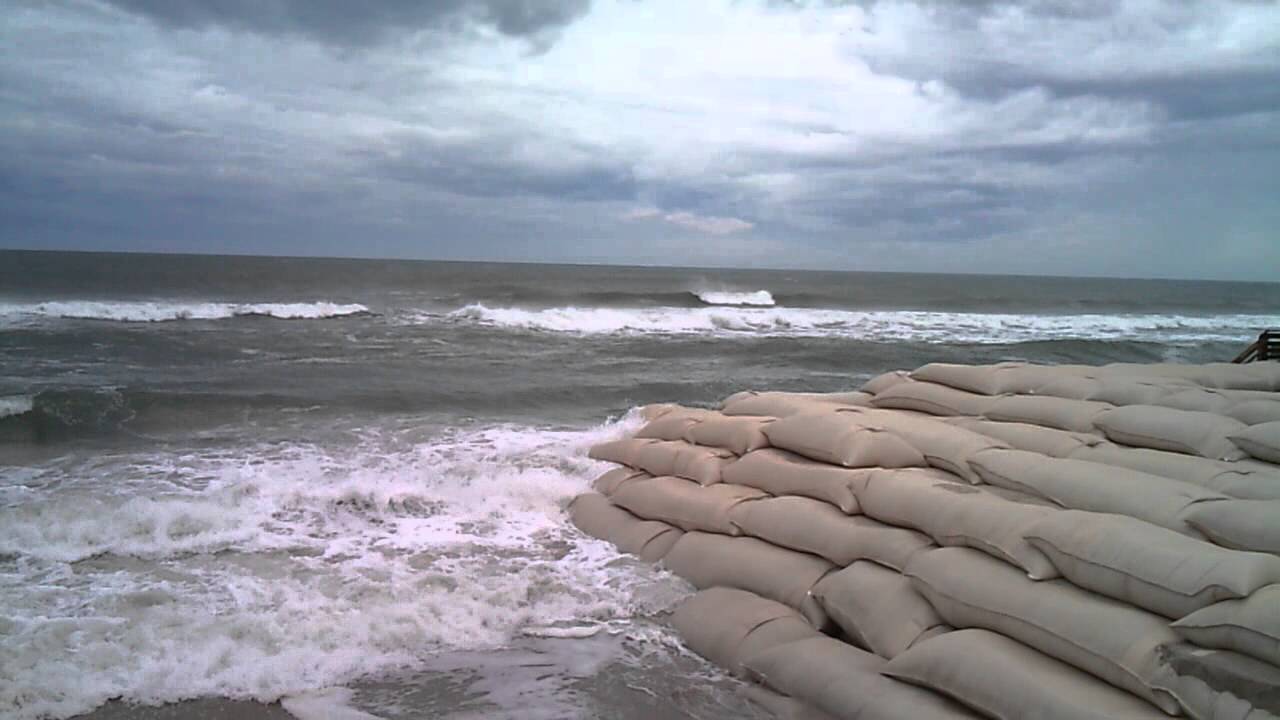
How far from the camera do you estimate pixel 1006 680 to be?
10.5 ft

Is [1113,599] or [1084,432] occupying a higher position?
[1084,432]

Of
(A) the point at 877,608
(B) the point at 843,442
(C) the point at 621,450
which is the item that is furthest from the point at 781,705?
(C) the point at 621,450

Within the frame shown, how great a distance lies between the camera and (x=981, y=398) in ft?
21.2

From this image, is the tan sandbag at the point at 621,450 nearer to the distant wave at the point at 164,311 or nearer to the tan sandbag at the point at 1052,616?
the tan sandbag at the point at 1052,616

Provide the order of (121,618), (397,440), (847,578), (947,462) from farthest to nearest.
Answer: (397,440) < (947,462) < (121,618) < (847,578)

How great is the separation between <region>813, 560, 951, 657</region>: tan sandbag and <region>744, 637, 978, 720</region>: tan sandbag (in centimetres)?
10

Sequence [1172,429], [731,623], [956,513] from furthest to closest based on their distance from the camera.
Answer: [1172,429]
[731,623]
[956,513]

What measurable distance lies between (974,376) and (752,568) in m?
3.01

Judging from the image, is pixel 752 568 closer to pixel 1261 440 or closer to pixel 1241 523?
pixel 1241 523

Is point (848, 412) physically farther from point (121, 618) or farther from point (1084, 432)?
point (121, 618)

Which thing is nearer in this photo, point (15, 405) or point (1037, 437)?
point (1037, 437)

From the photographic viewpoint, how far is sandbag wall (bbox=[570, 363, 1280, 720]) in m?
3.06

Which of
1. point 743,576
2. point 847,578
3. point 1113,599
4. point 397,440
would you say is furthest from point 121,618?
point 397,440

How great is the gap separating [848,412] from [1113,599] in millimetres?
2473
